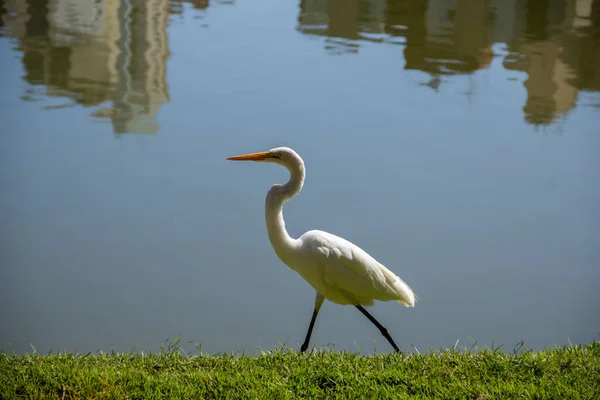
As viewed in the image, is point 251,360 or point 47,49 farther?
point 47,49

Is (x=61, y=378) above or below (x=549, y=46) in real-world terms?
below

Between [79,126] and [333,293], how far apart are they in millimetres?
4249

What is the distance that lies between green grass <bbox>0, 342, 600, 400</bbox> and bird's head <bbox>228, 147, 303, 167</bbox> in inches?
37.9

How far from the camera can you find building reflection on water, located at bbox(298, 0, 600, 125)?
29.3 feet

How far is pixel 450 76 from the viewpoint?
9086 millimetres

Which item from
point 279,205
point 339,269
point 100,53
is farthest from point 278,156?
point 100,53

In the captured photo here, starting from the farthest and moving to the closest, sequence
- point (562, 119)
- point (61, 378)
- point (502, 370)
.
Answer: point (562, 119) < point (502, 370) < point (61, 378)

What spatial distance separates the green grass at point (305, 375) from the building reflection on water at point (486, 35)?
4.99 m

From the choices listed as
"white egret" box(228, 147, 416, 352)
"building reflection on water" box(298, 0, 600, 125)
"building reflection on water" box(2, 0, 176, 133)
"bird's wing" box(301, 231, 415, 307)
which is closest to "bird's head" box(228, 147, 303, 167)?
"white egret" box(228, 147, 416, 352)

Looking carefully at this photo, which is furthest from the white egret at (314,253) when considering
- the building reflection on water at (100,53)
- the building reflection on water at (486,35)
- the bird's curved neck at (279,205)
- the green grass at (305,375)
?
the building reflection on water at (486,35)

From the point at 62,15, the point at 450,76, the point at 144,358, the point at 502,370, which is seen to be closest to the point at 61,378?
the point at 144,358

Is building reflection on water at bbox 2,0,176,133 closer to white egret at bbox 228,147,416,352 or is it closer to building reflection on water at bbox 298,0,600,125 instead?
building reflection on water at bbox 298,0,600,125

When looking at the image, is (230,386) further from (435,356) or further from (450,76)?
(450,76)

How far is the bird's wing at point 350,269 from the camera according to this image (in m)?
3.79
